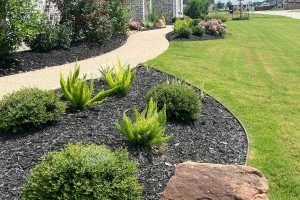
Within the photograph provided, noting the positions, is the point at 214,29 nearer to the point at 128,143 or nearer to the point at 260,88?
the point at 260,88

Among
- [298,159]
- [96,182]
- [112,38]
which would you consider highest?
[112,38]

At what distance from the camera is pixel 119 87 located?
6230 mm

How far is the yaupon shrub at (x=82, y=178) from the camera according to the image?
118 inches

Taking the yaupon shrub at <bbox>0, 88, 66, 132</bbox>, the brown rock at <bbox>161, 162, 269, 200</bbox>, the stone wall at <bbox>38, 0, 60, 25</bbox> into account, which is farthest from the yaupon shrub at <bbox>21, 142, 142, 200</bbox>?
the stone wall at <bbox>38, 0, 60, 25</bbox>

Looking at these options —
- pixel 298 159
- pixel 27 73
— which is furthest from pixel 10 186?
pixel 27 73

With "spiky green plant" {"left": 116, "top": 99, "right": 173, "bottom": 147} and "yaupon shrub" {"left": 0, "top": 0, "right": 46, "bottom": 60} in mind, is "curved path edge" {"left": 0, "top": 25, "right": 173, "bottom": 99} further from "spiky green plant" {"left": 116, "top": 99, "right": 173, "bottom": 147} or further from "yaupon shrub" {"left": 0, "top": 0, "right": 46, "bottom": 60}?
"spiky green plant" {"left": 116, "top": 99, "right": 173, "bottom": 147}

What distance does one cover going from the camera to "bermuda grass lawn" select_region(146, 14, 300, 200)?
460cm

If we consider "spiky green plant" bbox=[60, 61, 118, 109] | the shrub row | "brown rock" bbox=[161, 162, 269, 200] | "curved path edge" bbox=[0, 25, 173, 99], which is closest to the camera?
"brown rock" bbox=[161, 162, 269, 200]

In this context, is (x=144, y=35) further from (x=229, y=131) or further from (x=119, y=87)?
(x=229, y=131)

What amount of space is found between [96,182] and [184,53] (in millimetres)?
9422

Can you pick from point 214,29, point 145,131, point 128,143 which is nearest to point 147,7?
point 214,29

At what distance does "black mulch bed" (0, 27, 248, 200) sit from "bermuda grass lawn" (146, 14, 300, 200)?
1.24 ft

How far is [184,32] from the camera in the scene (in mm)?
16094

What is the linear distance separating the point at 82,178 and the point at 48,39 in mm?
8271
